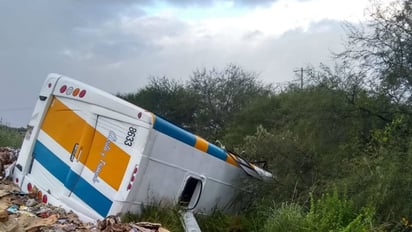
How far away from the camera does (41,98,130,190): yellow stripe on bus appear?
707 centimetres

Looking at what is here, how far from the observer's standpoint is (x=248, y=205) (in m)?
9.59

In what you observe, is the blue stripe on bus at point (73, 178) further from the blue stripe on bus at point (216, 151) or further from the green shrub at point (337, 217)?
the green shrub at point (337, 217)

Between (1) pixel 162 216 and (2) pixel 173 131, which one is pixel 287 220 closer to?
(1) pixel 162 216

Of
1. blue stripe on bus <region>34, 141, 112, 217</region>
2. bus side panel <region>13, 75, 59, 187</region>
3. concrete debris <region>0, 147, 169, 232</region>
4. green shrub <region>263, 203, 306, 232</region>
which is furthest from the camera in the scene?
bus side panel <region>13, 75, 59, 187</region>

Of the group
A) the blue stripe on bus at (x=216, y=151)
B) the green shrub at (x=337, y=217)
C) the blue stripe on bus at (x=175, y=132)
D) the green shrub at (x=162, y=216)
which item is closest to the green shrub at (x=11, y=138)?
the blue stripe on bus at (x=216, y=151)

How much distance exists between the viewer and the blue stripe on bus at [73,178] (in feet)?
23.1

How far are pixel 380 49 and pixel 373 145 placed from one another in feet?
9.10

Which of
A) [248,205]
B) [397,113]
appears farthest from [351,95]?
[248,205]

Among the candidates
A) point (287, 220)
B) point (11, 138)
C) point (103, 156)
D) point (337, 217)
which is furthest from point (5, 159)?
point (11, 138)

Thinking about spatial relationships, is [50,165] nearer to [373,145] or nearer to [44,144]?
[44,144]

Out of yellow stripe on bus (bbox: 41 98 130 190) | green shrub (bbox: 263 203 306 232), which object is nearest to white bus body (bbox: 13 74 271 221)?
yellow stripe on bus (bbox: 41 98 130 190)

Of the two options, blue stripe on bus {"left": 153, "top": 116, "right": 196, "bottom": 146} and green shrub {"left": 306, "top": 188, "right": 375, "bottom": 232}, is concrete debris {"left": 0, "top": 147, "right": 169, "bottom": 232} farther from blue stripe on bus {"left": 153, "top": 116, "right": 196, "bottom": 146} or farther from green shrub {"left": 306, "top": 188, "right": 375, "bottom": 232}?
green shrub {"left": 306, "top": 188, "right": 375, "bottom": 232}

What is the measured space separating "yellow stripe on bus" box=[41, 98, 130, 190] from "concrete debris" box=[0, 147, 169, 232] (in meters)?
0.60

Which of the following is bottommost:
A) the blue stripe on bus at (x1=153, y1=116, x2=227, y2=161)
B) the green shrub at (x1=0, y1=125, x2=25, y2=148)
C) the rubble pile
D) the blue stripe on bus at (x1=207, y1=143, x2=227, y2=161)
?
the green shrub at (x1=0, y1=125, x2=25, y2=148)
